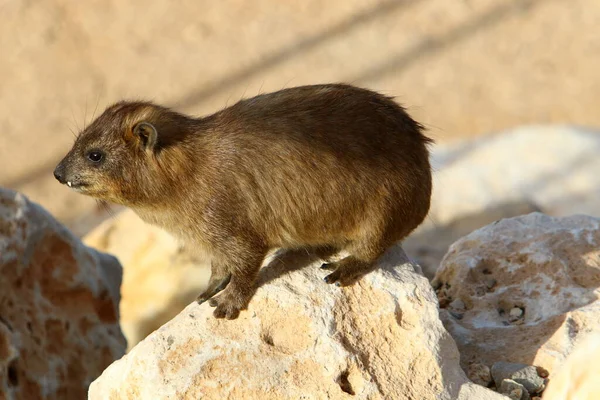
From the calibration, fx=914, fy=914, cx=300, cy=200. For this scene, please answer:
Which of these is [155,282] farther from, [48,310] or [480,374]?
[480,374]

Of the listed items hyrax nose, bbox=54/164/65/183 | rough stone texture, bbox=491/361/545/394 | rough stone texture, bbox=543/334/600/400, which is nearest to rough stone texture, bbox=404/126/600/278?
rough stone texture, bbox=491/361/545/394

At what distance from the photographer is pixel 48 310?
499 centimetres

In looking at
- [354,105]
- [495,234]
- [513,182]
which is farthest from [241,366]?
[513,182]

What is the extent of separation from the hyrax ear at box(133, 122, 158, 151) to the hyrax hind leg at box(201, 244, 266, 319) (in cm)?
63

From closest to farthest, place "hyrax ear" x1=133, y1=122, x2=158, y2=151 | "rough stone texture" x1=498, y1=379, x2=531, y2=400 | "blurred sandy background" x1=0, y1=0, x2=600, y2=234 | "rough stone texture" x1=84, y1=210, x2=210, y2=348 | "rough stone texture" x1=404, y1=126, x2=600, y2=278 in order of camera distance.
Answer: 1. "rough stone texture" x1=498, y1=379, x2=531, y2=400
2. "hyrax ear" x1=133, y1=122, x2=158, y2=151
3. "rough stone texture" x1=84, y1=210, x2=210, y2=348
4. "rough stone texture" x1=404, y1=126, x2=600, y2=278
5. "blurred sandy background" x1=0, y1=0, x2=600, y2=234

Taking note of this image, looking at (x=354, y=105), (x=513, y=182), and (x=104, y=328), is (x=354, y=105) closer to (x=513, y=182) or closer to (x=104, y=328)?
(x=104, y=328)

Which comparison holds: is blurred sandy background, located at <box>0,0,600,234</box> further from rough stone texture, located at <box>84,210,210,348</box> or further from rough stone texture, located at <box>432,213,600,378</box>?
rough stone texture, located at <box>432,213,600,378</box>

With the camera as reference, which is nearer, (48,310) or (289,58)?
(48,310)

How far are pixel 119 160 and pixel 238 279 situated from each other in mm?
805

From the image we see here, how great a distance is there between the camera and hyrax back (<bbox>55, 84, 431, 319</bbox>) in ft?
14.3

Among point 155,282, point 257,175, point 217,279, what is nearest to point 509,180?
point 155,282

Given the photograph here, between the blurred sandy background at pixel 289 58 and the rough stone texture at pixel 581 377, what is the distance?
7.84m

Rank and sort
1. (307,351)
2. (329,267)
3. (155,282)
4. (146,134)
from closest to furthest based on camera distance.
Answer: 1. (307,351)
2. (146,134)
3. (329,267)
4. (155,282)

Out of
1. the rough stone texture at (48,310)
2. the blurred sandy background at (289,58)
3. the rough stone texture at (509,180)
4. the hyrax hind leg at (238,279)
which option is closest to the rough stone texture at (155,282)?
the rough stone texture at (48,310)
